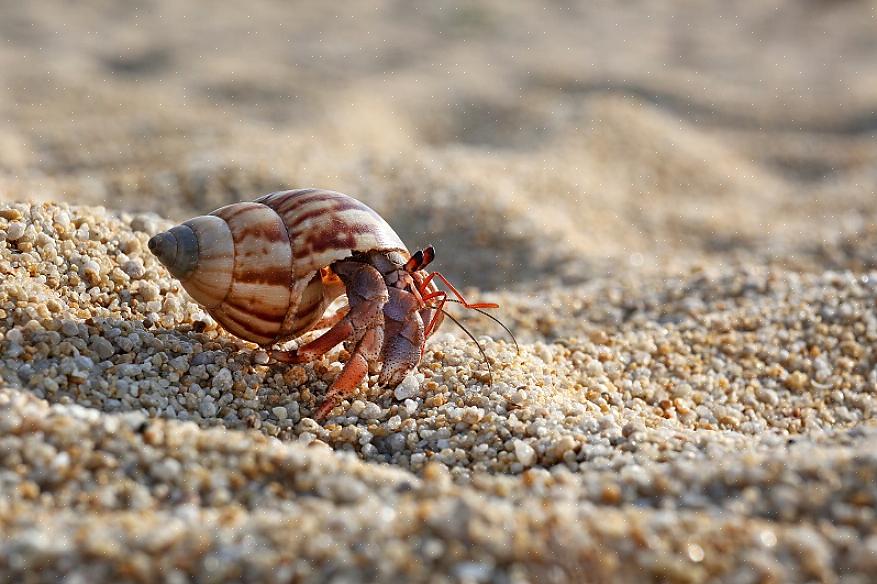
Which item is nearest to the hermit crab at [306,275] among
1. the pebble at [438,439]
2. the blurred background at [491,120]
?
the pebble at [438,439]

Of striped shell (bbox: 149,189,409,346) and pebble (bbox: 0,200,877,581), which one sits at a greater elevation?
striped shell (bbox: 149,189,409,346)

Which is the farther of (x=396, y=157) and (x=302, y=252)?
(x=396, y=157)

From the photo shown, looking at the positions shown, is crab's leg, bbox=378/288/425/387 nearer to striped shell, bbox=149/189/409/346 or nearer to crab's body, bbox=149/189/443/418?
crab's body, bbox=149/189/443/418

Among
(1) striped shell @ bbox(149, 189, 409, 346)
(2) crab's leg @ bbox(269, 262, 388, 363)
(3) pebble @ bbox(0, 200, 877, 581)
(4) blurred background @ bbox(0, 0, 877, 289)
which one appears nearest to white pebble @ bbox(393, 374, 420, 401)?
(3) pebble @ bbox(0, 200, 877, 581)

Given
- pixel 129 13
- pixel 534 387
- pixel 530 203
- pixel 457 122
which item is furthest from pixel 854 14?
pixel 534 387

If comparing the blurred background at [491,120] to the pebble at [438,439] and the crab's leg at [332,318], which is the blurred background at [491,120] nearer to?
the pebble at [438,439]

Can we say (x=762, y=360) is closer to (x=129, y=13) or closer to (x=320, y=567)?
(x=320, y=567)

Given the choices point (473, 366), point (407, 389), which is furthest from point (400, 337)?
point (473, 366)
